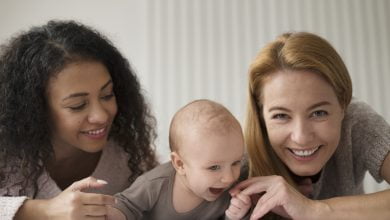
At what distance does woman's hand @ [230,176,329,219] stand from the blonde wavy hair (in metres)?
0.21

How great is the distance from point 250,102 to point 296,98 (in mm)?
198

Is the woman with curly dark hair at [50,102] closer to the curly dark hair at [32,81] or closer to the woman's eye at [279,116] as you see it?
the curly dark hair at [32,81]

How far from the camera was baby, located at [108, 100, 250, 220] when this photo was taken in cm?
120

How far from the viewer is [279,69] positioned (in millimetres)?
1379

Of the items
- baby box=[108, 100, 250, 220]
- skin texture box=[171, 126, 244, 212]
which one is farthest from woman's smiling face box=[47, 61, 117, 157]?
skin texture box=[171, 126, 244, 212]

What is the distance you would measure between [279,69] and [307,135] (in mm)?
217

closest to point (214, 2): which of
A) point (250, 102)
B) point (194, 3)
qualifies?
point (194, 3)

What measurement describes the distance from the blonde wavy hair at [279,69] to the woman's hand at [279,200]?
0.21 meters

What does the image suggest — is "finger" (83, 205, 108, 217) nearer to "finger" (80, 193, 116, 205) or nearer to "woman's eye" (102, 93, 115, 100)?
"finger" (80, 193, 116, 205)

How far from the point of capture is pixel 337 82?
1355 mm

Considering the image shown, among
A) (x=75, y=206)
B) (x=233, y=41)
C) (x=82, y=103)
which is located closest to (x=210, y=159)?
(x=75, y=206)

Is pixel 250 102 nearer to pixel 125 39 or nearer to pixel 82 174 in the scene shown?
pixel 82 174

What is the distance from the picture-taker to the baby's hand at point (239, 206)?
124cm

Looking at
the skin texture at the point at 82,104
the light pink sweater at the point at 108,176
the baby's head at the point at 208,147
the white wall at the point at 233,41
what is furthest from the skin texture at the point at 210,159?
the white wall at the point at 233,41
